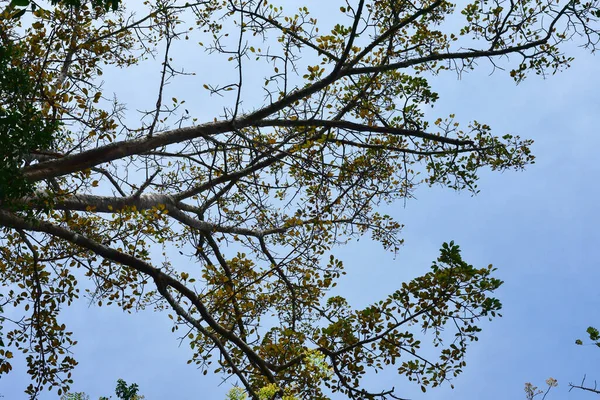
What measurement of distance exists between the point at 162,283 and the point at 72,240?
40.2 inches

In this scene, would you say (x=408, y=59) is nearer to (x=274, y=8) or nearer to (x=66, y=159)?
(x=274, y=8)

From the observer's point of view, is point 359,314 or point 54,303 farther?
point 54,303

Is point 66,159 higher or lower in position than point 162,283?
higher

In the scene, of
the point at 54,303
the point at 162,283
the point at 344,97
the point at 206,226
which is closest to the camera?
the point at 162,283

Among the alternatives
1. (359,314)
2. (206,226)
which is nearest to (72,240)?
(206,226)

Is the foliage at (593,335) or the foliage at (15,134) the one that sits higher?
the foliage at (15,134)

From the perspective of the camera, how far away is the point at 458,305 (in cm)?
477

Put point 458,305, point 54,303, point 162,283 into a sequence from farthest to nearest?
point 54,303
point 162,283
point 458,305

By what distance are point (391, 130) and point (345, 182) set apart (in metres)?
1.02

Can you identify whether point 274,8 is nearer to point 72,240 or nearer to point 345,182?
point 345,182

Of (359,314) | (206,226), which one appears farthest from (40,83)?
(359,314)

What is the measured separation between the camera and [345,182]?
23.2 ft

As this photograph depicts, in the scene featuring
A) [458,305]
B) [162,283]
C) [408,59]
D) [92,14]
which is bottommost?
[458,305]

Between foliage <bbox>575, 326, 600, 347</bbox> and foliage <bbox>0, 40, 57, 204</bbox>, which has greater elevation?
foliage <bbox>0, 40, 57, 204</bbox>
